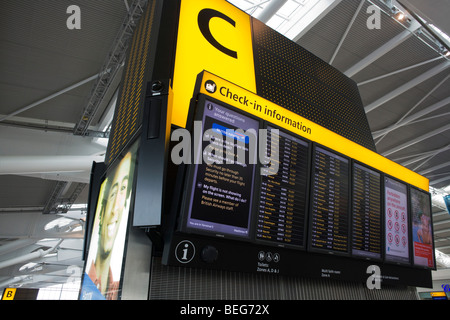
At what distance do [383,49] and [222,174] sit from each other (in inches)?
287

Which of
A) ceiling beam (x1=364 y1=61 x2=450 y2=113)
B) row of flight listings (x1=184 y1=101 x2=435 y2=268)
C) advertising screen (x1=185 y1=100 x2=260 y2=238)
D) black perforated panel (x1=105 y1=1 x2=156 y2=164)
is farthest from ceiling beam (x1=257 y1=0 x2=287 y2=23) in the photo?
ceiling beam (x1=364 y1=61 x2=450 y2=113)

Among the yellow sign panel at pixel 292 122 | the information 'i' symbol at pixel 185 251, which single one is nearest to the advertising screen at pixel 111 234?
the information 'i' symbol at pixel 185 251

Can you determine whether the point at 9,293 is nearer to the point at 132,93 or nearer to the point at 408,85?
the point at 132,93

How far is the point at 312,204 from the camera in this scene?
294 centimetres

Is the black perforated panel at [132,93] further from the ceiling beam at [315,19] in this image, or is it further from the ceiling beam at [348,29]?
the ceiling beam at [348,29]

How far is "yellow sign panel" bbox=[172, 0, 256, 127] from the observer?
2.69m

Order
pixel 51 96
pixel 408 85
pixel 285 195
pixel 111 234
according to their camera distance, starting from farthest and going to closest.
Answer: pixel 408 85 < pixel 51 96 < pixel 285 195 < pixel 111 234

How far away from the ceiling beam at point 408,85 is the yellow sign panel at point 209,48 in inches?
294

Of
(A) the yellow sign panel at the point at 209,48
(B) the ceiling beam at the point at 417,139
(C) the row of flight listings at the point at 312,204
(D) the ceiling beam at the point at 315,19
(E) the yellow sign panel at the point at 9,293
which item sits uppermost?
(B) the ceiling beam at the point at 417,139

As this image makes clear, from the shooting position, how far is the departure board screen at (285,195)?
8.47 feet

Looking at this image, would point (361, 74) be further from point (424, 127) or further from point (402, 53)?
point (424, 127)

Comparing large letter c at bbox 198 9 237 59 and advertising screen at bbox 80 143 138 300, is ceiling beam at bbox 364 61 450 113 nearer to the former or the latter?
large letter c at bbox 198 9 237 59

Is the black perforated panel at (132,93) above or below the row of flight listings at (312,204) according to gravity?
above

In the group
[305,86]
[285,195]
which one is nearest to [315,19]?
[305,86]
